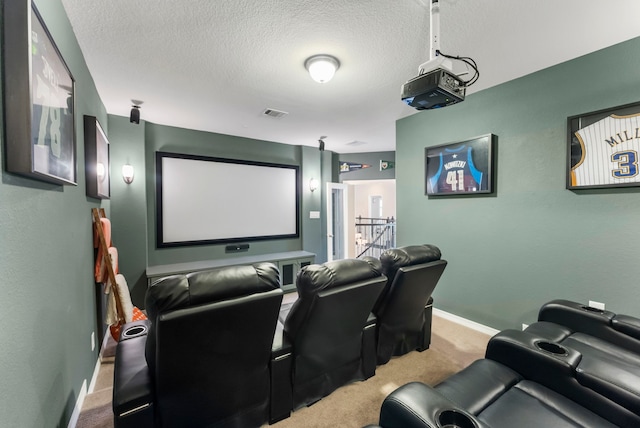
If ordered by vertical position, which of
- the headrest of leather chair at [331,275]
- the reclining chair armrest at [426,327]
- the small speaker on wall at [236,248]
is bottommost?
the reclining chair armrest at [426,327]

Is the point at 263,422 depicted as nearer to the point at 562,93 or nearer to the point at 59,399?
the point at 59,399

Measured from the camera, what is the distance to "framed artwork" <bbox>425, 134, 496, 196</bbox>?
295cm

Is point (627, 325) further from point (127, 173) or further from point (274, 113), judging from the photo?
point (127, 173)

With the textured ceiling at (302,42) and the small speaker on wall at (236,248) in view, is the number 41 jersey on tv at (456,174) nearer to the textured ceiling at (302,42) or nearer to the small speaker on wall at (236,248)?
the textured ceiling at (302,42)

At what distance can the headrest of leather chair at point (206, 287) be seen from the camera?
116cm

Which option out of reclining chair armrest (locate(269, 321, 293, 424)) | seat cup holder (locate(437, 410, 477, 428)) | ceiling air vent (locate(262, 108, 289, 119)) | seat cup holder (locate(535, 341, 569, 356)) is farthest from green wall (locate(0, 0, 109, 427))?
seat cup holder (locate(535, 341, 569, 356))

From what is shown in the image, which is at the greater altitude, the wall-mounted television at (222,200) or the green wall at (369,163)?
the green wall at (369,163)

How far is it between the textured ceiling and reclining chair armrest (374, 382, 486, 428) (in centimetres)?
216

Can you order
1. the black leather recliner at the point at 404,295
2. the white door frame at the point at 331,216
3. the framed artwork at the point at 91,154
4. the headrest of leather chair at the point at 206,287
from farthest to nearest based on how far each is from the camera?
the white door frame at the point at 331,216, the framed artwork at the point at 91,154, the black leather recliner at the point at 404,295, the headrest of leather chair at the point at 206,287

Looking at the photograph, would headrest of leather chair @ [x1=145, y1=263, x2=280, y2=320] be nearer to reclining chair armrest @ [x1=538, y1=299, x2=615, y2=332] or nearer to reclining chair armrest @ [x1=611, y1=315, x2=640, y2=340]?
reclining chair armrest @ [x1=538, y1=299, x2=615, y2=332]

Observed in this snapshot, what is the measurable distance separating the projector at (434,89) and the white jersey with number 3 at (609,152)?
145 centimetres

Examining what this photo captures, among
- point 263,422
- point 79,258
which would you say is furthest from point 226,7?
point 263,422

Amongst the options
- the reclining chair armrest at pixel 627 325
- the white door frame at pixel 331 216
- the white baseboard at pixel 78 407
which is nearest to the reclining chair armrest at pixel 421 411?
the reclining chair armrest at pixel 627 325

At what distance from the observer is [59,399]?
1456 mm
